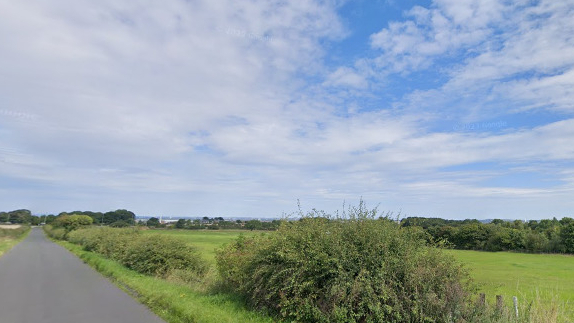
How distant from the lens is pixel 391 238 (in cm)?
784

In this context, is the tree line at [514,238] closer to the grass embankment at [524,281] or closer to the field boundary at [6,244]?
the grass embankment at [524,281]

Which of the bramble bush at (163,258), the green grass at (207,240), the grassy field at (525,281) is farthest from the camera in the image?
the green grass at (207,240)

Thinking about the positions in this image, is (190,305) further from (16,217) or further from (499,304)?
(16,217)

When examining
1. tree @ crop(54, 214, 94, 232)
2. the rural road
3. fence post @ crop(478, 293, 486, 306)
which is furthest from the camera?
tree @ crop(54, 214, 94, 232)

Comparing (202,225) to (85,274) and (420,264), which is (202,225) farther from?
(420,264)

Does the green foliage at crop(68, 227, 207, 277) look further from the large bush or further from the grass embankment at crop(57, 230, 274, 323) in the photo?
the large bush

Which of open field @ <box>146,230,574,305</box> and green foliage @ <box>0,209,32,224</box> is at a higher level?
green foliage @ <box>0,209,32,224</box>

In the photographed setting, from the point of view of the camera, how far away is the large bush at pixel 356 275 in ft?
23.0

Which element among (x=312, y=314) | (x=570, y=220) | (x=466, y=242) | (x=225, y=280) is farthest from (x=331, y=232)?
(x=466, y=242)

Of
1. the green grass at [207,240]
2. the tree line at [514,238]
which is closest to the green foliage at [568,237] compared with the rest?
the tree line at [514,238]

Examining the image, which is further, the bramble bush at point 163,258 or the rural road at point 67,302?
the bramble bush at point 163,258

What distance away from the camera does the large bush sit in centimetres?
701

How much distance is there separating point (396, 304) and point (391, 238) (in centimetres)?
135

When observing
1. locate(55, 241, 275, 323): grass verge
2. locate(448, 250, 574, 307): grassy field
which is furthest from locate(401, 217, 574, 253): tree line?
locate(55, 241, 275, 323): grass verge
